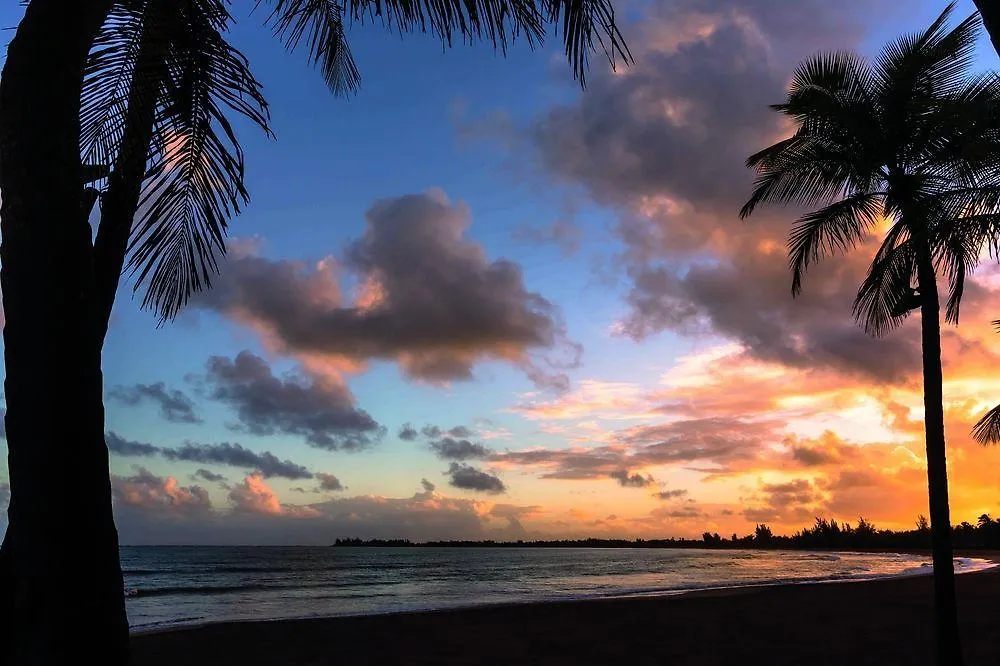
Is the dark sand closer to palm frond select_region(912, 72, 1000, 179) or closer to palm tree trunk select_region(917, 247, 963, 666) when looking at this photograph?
palm tree trunk select_region(917, 247, 963, 666)

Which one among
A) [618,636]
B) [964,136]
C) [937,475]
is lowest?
[618,636]

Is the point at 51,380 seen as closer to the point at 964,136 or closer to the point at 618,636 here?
the point at 964,136

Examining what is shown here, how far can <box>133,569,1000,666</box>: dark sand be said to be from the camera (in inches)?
464

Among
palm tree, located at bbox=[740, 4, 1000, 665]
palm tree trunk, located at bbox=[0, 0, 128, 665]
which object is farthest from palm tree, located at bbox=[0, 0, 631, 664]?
palm tree, located at bbox=[740, 4, 1000, 665]

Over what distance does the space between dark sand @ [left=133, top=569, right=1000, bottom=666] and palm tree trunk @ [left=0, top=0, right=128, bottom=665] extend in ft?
33.6

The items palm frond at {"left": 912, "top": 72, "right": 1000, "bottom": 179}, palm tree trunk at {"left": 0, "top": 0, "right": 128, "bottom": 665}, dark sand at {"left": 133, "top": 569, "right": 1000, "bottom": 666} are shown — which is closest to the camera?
palm tree trunk at {"left": 0, "top": 0, "right": 128, "bottom": 665}

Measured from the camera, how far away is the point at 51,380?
231 centimetres

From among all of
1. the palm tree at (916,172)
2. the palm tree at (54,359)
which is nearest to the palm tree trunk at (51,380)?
the palm tree at (54,359)

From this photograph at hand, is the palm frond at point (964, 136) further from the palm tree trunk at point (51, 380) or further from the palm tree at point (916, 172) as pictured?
the palm tree trunk at point (51, 380)

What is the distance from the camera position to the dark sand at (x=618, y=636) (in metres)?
11.8

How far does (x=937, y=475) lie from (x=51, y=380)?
9.79 m

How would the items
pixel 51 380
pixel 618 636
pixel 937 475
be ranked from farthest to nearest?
pixel 618 636, pixel 937 475, pixel 51 380

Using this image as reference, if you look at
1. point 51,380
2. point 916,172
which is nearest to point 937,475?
point 916,172

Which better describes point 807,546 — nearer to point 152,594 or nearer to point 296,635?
point 152,594
